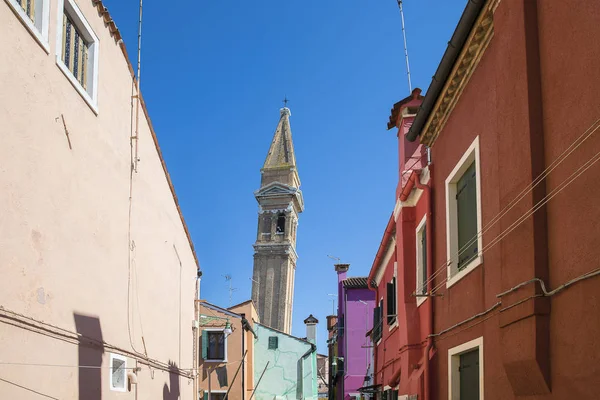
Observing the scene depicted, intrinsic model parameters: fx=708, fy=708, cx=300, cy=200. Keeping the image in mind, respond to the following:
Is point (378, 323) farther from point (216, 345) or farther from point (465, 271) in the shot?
point (216, 345)

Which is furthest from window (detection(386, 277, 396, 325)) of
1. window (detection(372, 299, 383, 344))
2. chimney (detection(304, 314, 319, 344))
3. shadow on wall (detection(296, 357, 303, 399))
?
chimney (detection(304, 314, 319, 344))

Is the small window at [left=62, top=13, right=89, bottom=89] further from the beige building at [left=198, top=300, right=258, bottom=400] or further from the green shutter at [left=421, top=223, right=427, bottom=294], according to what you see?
the beige building at [left=198, top=300, right=258, bottom=400]

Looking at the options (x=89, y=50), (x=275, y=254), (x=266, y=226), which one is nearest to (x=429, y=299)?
(x=89, y=50)

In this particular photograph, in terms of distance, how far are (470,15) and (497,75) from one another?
3.18 ft

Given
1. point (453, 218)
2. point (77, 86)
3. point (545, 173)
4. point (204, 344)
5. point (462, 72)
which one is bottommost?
point (204, 344)

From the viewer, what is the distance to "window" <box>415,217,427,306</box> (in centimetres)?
1026

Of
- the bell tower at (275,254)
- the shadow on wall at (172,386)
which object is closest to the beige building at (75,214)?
the shadow on wall at (172,386)

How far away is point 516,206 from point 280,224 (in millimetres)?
66105

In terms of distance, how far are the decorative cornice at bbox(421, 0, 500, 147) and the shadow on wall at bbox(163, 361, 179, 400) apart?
20.9ft

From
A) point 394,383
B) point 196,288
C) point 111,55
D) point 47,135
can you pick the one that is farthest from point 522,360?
point 196,288

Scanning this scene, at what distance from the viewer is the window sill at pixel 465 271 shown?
23.0ft

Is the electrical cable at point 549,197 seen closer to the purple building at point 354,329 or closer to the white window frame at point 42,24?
the white window frame at point 42,24

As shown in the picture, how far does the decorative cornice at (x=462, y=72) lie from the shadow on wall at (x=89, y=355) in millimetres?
4976

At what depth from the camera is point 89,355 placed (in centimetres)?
809
